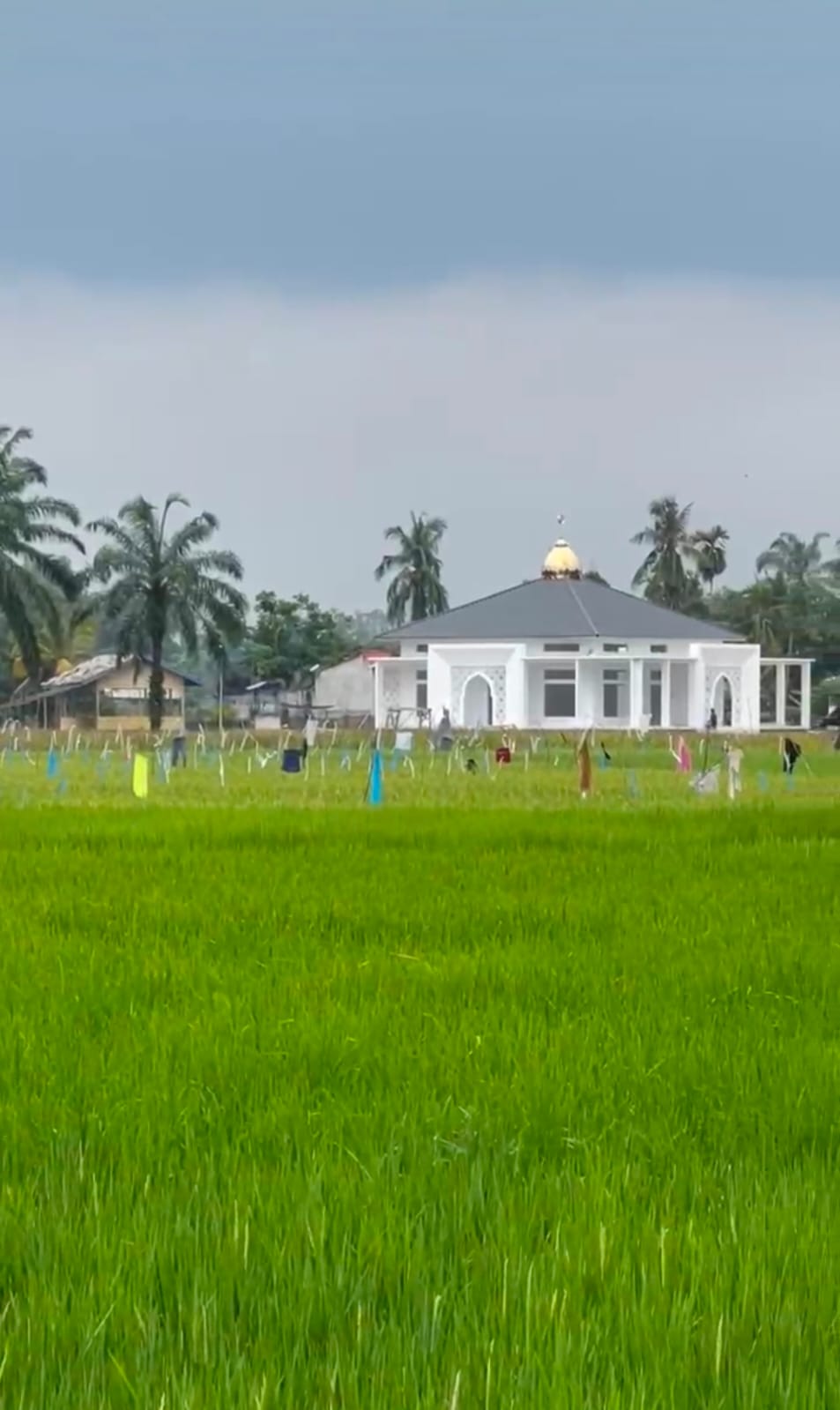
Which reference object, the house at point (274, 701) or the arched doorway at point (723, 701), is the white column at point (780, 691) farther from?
the house at point (274, 701)

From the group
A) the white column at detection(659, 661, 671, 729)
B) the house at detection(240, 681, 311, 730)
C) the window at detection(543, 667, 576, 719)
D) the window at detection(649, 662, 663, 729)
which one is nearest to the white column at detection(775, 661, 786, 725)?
the window at detection(649, 662, 663, 729)

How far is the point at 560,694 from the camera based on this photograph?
5162cm

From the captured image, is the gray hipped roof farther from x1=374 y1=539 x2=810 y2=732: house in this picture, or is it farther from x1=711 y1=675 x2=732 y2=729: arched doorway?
x1=711 y1=675 x2=732 y2=729: arched doorway

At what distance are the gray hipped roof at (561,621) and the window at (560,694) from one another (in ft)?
3.88

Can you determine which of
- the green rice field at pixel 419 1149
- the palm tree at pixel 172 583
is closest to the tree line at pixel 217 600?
the palm tree at pixel 172 583

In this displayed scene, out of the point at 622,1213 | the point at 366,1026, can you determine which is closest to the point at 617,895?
the point at 366,1026

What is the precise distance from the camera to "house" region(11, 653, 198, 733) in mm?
55938

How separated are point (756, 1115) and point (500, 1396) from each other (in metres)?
1.80

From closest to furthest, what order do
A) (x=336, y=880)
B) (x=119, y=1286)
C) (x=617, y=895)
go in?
(x=119, y=1286)
(x=617, y=895)
(x=336, y=880)

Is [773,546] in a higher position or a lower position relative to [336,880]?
higher

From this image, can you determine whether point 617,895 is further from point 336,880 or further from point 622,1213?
point 622,1213

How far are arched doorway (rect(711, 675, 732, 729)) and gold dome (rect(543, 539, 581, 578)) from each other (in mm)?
7564

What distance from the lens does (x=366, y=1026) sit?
17.0 feet

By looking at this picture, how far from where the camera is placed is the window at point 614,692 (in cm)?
5062
